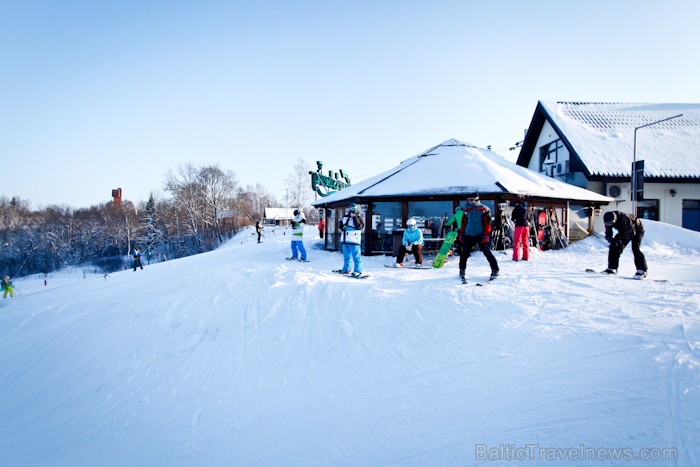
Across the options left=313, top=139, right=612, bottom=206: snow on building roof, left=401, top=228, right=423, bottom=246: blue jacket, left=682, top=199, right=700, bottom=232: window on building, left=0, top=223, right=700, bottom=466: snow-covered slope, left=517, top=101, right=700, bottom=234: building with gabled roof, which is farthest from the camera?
left=682, top=199, right=700, bottom=232: window on building

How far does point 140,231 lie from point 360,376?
206 ft

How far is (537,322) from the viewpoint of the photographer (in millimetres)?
4590

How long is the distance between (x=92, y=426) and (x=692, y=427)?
5687mm

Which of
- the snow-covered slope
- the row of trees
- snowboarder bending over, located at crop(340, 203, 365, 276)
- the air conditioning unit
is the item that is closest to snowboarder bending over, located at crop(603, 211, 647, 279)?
the snow-covered slope

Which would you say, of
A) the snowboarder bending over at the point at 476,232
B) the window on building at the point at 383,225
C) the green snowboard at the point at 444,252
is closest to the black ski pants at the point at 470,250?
the snowboarder bending over at the point at 476,232

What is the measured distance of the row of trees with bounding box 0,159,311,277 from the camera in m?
45.3

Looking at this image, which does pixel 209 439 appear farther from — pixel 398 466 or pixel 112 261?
pixel 112 261

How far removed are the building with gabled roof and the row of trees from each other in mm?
36910

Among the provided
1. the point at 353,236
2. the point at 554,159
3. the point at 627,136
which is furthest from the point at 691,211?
the point at 353,236

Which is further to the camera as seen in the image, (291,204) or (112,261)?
(291,204)

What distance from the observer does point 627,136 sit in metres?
18.1

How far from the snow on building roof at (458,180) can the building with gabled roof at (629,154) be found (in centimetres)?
349

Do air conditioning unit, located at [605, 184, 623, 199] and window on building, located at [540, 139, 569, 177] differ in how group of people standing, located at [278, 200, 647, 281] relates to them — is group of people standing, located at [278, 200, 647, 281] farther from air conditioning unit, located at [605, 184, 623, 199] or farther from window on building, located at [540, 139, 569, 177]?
window on building, located at [540, 139, 569, 177]

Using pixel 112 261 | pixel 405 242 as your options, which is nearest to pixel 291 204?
pixel 112 261
